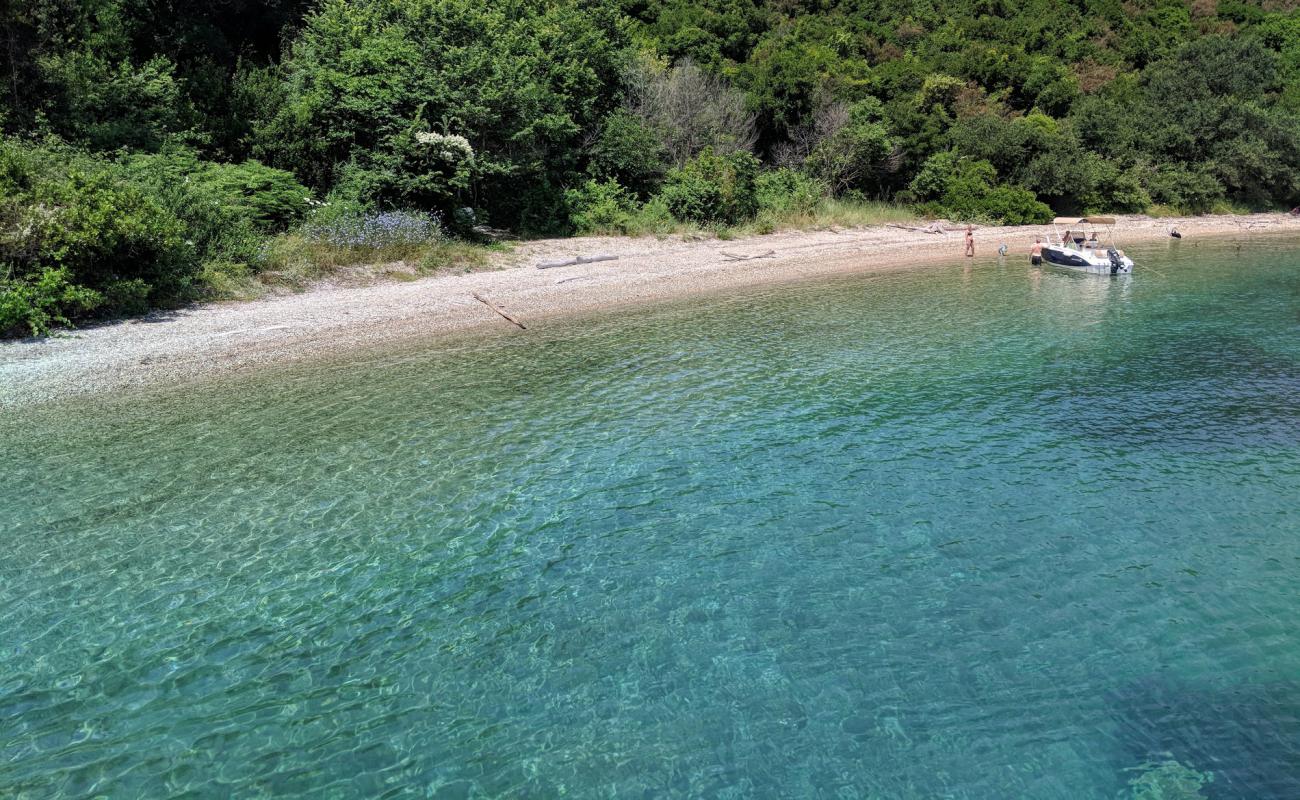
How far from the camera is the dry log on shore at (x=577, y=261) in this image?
901 inches

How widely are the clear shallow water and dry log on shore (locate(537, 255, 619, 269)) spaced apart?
10.1 meters

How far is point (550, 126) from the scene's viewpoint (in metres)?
25.0

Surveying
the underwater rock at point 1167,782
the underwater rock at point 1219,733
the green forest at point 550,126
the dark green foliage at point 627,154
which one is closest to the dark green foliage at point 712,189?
the green forest at point 550,126

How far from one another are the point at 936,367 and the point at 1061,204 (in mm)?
31003

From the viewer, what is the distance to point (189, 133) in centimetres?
2117

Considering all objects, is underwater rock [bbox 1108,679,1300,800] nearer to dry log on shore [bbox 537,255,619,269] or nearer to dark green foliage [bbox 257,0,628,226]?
dry log on shore [bbox 537,255,619,269]

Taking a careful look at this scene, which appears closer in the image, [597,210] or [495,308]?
[495,308]

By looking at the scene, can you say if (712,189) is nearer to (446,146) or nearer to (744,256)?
(744,256)

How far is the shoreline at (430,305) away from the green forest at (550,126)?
1.21 m

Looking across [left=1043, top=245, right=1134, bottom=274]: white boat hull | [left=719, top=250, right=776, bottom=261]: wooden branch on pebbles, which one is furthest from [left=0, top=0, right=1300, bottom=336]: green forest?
[left=1043, top=245, right=1134, bottom=274]: white boat hull

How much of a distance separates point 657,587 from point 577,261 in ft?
58.2

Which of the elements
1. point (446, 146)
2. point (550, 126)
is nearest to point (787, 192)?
point (550, 126)

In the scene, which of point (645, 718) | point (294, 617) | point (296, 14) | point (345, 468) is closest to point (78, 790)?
point (294, 617)

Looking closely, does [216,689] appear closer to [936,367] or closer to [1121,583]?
[1121,583]
